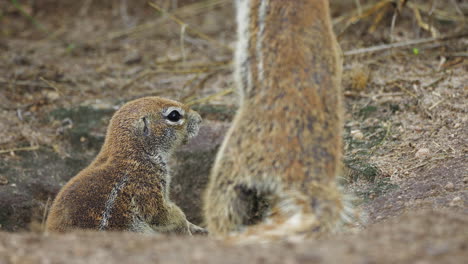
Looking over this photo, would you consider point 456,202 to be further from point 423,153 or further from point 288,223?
Answer: point 288,223

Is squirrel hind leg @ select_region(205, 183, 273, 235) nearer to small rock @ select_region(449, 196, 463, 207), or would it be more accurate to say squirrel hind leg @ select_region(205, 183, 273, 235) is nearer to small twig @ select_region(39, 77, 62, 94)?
small rock @ select_region(449, 196, 463, 207)

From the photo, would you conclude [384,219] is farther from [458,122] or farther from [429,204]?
[458,122]

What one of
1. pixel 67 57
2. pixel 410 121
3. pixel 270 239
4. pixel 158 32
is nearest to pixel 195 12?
pixel 158 32

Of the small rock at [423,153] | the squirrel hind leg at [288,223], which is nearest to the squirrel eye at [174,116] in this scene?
the small rock at [423,153]

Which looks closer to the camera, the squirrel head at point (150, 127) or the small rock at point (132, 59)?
the squirrel head at point (150, 127)

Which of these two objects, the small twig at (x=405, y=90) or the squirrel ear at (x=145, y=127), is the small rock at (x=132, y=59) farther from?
the small twig at (x=405, y=90)

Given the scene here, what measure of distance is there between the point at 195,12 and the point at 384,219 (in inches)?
263

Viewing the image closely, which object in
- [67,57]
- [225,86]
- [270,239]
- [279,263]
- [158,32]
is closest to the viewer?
[279,263]

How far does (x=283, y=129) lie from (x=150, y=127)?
2368mm

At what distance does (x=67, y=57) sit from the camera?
31.1ft

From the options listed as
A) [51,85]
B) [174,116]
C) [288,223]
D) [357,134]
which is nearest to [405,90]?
[357,134]

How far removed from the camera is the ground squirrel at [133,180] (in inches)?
196

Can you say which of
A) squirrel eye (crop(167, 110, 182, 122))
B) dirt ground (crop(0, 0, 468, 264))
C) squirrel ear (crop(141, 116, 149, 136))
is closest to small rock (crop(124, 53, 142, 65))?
dirt ground (crop(0, 0, 468, 264))

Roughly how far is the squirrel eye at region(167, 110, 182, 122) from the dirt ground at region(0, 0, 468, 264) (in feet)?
3.36
